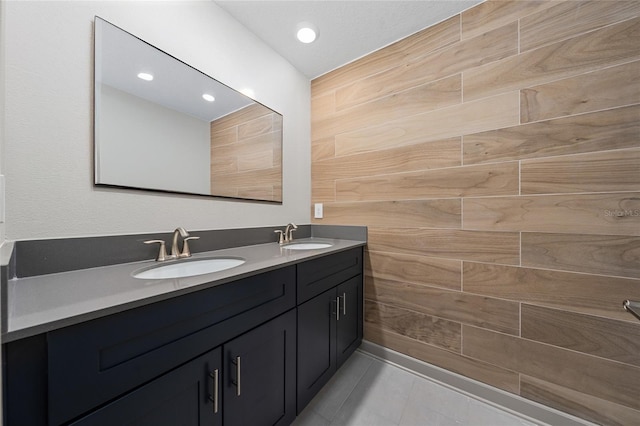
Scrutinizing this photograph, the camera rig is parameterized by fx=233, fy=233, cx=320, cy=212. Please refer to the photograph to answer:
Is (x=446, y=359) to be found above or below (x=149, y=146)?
below

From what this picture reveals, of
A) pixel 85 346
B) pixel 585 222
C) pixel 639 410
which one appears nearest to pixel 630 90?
pixel 585 222

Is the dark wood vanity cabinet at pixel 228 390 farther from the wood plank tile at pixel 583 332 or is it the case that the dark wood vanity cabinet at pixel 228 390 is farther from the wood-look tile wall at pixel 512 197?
the wood plank tile at pixel 583 332

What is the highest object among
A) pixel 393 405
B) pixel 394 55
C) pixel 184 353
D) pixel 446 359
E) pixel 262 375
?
pixel 394 55

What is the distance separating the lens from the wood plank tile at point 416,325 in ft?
4.81

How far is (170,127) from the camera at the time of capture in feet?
3.93

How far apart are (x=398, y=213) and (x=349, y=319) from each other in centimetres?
81

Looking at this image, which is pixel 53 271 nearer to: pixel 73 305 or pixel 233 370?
pixel 73 305

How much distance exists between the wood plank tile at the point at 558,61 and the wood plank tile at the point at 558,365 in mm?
1382

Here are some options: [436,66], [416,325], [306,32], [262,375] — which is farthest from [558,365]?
[306,32]

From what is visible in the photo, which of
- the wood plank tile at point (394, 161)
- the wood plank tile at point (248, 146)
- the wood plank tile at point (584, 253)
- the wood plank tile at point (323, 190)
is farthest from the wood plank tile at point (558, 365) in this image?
the wood plank tile at point (248, 146)

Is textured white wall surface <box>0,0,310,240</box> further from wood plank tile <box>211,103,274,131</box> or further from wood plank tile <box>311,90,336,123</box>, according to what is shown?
wood plank tile <box>311,90,336,123</box>

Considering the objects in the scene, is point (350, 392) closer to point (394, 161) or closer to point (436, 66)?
point (394, 161)

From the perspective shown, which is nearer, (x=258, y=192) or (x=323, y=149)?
(x=258, y=192)

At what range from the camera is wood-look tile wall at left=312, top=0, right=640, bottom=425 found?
3.49 feet
